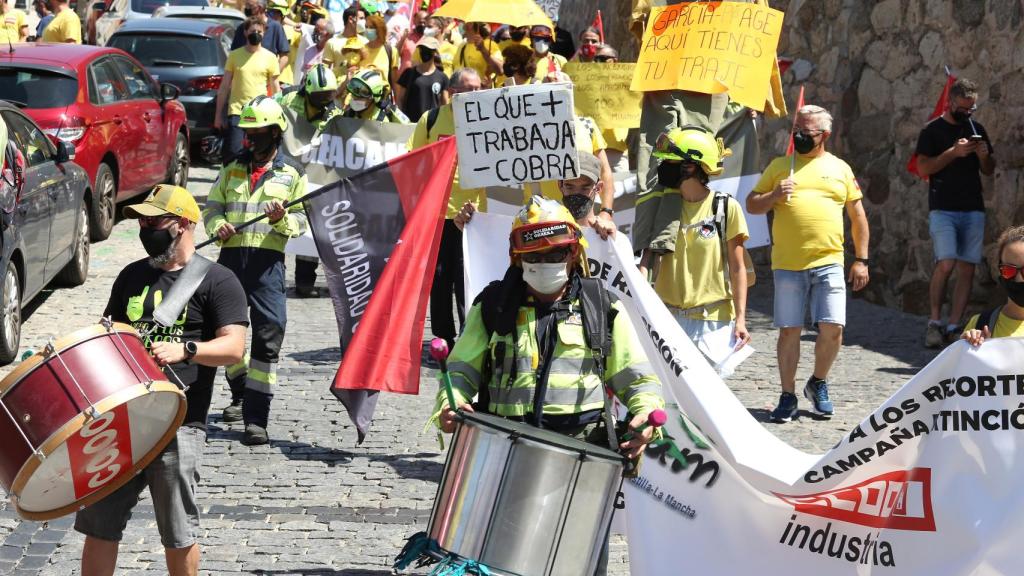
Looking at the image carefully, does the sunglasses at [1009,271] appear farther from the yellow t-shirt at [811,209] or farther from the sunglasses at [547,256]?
the yellow t-shirt at [811,209]

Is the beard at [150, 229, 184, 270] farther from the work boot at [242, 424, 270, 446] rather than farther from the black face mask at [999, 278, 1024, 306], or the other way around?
the black face mask at [999, 278, 1024, 306]

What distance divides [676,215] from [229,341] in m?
2.87

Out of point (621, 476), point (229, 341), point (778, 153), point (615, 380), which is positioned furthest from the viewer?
point (778, 153)

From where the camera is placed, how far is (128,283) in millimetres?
5676

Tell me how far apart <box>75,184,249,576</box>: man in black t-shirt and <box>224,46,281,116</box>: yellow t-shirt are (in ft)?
32.1

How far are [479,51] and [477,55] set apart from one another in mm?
53

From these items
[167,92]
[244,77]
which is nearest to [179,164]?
[167,92]

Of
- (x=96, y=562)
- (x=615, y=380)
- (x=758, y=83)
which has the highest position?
(x=758, y=83)

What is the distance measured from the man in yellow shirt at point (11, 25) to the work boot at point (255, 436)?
11.1 metres

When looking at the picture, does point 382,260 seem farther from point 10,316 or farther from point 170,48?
point 170,48

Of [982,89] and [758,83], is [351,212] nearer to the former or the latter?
[758,83]

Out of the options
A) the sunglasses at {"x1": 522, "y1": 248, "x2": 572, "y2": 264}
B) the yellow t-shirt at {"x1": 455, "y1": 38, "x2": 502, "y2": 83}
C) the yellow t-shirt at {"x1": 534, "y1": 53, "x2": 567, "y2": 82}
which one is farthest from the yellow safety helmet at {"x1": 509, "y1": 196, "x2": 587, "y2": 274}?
the yellow t-shirt at {"x1": 455, "y1": 38, "x2": 502, "y2": 83}

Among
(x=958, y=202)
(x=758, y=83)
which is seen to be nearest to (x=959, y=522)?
(x=758, y=83)

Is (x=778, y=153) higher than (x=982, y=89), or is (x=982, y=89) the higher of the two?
(x=982, y=89)
